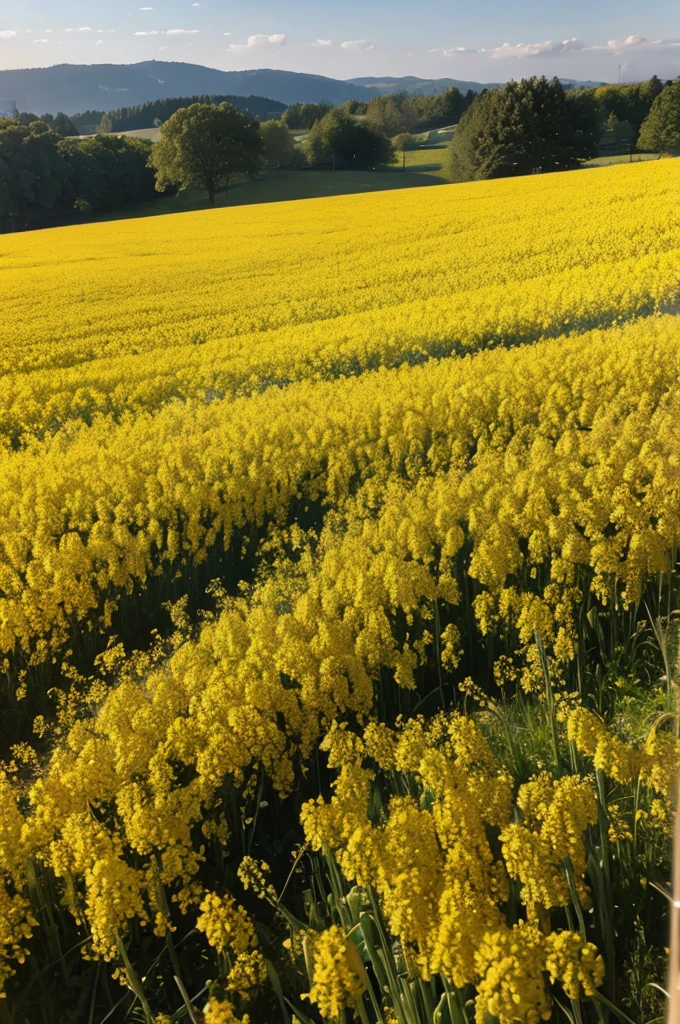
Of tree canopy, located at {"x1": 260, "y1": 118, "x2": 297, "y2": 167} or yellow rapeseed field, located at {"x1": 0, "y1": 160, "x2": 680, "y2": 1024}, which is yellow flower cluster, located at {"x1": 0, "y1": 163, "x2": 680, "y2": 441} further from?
tree canopy, located at {"x1": 260, "y1": 118, "x2": 297, "y2": 167}

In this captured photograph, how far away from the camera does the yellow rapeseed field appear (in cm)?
222

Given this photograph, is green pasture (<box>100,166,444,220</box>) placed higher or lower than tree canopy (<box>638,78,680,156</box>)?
lower

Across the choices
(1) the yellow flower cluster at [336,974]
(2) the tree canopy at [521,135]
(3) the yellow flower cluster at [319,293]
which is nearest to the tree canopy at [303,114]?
(2) the tree canopy at [521,135]

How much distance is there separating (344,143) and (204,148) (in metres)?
21.8

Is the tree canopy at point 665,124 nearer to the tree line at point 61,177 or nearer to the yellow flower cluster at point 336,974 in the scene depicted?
the tree line at point 61,177

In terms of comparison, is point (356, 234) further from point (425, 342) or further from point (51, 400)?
point (51, 400)

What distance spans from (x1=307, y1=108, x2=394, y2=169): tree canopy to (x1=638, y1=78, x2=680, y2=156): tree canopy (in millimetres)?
28831

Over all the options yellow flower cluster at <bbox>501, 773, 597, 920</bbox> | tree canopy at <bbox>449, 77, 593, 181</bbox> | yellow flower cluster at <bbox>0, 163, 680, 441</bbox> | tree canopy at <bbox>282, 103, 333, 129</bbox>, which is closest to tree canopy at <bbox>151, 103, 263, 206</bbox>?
tree canopy at <bbox>449, 77, 593, 181</bbox>

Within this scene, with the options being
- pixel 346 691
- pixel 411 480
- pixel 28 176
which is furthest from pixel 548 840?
pixel 28 176

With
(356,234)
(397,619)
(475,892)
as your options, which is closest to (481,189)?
(356,234)

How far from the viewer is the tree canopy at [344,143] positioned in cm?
7850

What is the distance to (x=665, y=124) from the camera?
63125 millimetres

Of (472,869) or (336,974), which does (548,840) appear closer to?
(472,869)

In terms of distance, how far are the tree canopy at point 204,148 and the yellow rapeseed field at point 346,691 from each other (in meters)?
58.5
